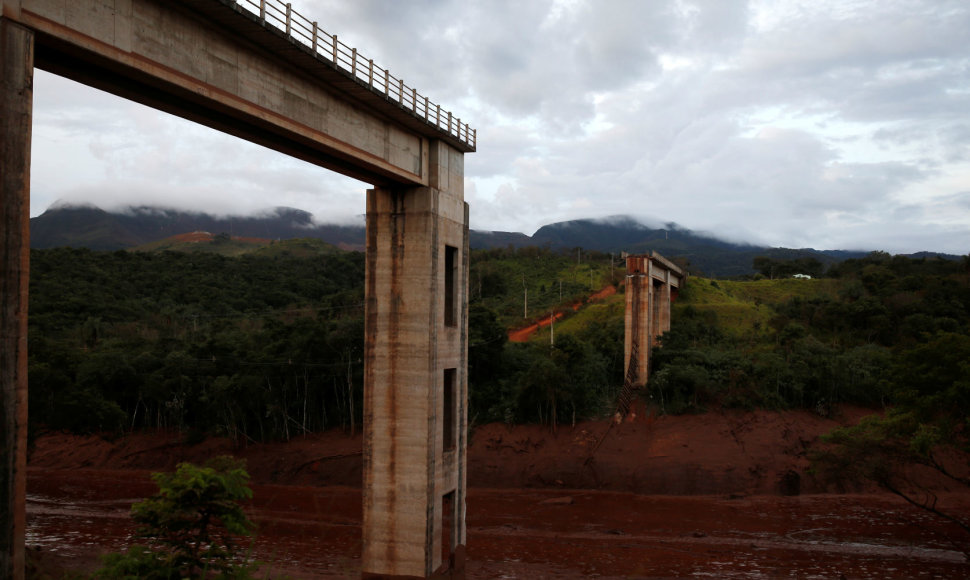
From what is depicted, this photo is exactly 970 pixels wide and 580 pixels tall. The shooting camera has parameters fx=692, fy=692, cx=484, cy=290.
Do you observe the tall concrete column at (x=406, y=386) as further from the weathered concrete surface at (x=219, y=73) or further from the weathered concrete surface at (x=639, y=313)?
the weathered concrete surface at (x=639, y=313)

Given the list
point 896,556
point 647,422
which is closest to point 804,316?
point 647,422

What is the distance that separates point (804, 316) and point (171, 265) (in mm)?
60423

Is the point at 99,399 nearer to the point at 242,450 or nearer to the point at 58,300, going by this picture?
the point at 242,450

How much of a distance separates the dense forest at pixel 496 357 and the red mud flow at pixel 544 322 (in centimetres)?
88

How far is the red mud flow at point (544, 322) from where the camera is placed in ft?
174

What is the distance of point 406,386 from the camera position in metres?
19.4

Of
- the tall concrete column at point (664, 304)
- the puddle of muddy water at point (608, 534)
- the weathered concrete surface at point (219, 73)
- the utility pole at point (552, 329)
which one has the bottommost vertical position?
the puddle of muddy water at point (608, 534)

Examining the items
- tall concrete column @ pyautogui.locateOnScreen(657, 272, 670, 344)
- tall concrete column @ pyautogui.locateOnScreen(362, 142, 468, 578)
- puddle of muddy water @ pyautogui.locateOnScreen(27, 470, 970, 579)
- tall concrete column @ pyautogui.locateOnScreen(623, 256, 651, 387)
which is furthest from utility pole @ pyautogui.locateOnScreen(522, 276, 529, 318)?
tall concrete column @ pyautogui.locateOnScreen(362, 142, 468, 578)

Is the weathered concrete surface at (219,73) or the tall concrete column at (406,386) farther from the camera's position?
the tall concrete column at (406,386)

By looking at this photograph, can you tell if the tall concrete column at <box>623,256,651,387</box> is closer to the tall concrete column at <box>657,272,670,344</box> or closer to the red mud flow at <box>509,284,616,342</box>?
the tall concrete column at <box>657,272,670,344</box>

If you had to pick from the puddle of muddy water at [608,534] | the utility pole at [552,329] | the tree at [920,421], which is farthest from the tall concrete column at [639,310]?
the tree at [920,421]

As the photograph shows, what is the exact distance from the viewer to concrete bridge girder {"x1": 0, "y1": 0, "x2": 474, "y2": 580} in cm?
944

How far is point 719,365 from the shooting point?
39969mm

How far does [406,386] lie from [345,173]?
6163mm
